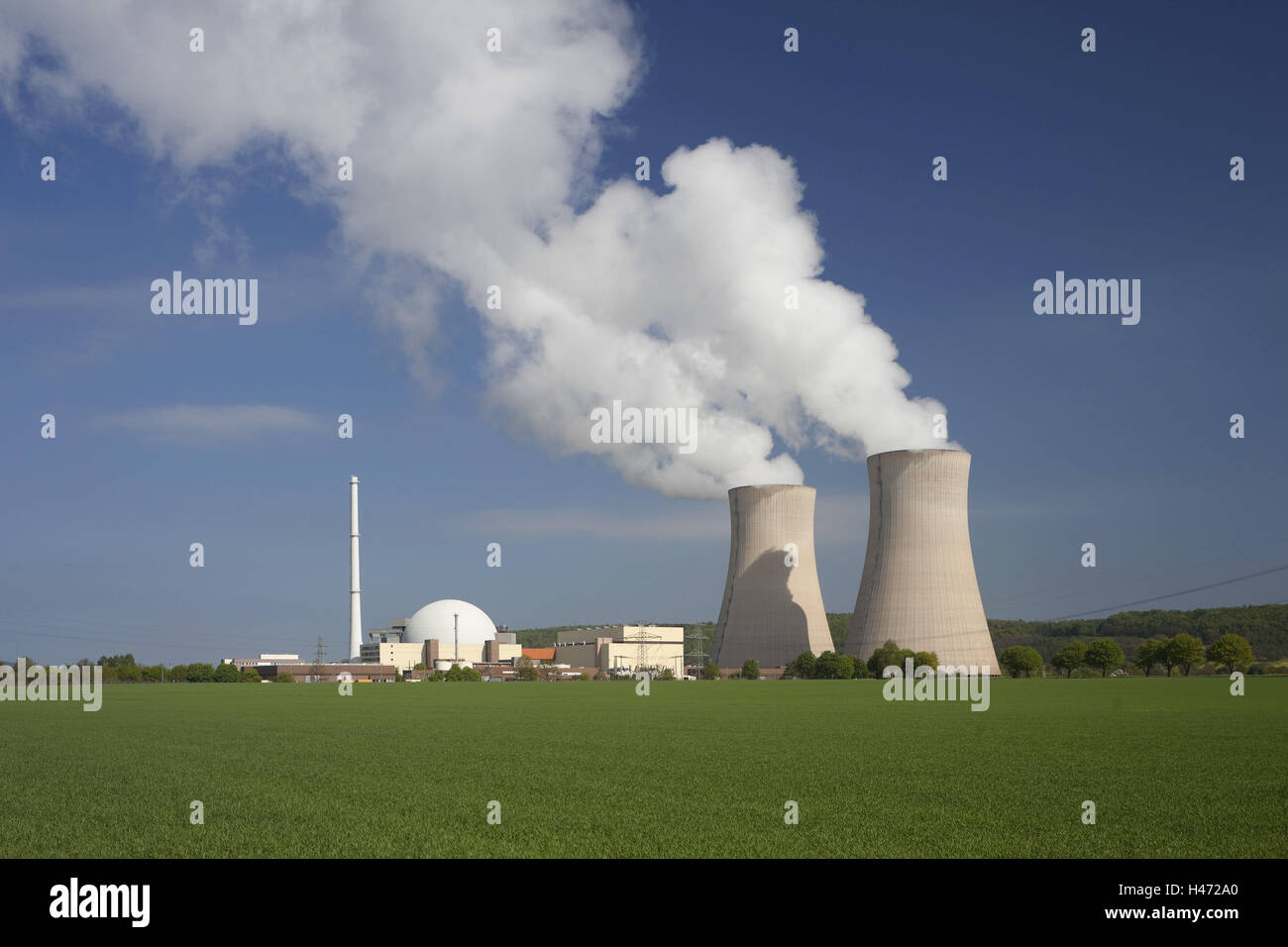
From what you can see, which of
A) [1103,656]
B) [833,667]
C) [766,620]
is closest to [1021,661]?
[1103,656]

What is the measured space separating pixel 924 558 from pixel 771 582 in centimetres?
1198

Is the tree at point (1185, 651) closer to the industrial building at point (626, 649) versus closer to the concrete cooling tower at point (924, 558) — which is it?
the concrete cooling tower at point (924, 558)

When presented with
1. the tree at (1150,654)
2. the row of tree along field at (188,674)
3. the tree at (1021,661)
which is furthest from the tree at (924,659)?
the row of tree along field at (188,674)

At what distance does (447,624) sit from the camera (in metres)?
109

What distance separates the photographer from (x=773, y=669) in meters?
62.2

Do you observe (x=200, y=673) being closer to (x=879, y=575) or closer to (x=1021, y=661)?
(x=879, y=575)

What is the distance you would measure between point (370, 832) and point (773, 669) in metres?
55.4

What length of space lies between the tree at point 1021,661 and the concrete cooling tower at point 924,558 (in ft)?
50.9

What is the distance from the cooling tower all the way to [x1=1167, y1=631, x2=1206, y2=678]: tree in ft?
69.1

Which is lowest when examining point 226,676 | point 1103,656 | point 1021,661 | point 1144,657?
point 226,676

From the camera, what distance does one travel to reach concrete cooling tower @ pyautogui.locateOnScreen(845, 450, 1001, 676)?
48.3 m

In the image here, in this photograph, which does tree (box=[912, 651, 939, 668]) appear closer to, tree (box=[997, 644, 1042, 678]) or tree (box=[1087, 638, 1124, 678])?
tree (box=[997, 644, 1042, 678])
